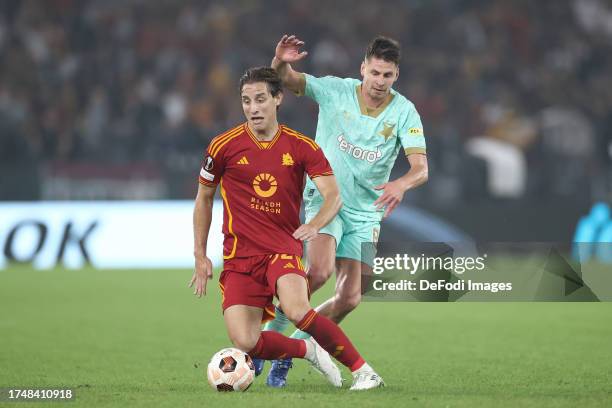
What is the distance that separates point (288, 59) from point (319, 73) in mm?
12366

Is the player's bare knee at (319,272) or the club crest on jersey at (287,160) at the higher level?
the club crest on jersey at (287,160)

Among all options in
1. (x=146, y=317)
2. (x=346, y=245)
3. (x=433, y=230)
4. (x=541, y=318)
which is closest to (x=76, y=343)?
(x=146, y=317)

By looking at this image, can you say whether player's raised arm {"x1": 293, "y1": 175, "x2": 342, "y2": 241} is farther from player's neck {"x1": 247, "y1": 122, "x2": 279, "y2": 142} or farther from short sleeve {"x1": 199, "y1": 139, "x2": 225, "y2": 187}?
short sleeve {"x1": 199, "y1": 139, "x2": 225, "y2": 187}

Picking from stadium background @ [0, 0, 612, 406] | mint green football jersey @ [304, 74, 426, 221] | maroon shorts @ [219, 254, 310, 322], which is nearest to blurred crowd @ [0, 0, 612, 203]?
stadium background @ [0, 0, 612, 406]

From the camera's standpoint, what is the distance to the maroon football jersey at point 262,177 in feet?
19.9

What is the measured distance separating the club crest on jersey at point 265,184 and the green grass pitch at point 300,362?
1.08 metres

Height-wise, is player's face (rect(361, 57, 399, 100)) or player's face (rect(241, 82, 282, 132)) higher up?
player's face (rect(361, 57, 399, 100))

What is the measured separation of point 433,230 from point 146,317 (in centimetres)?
635

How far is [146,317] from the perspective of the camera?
10.4 meters

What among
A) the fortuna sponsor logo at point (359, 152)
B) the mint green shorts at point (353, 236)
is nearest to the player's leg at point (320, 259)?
the mint green shorts at point (353, 236)

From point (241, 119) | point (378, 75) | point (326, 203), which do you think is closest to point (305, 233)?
point (326, 203)

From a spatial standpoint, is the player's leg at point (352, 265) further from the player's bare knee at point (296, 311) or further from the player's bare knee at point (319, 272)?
the player's bare knee at point (296, 311)

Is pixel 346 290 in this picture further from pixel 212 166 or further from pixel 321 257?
pixel 212 166

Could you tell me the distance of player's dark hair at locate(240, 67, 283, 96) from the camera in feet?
19.7
